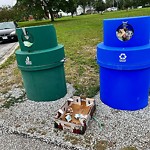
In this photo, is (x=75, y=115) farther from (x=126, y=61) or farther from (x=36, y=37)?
(x=36, y=37)

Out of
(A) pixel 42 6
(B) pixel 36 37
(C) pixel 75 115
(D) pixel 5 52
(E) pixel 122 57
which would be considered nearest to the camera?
(E) pixel 122 57

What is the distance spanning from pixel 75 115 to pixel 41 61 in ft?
3.17

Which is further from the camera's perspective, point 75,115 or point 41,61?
point 41,61

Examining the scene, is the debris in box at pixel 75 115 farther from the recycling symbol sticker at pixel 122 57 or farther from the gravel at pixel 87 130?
the recycling symbol sticker at pixel 122 57

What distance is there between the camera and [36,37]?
319cm

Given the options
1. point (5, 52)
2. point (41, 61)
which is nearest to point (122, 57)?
point (41, 61)

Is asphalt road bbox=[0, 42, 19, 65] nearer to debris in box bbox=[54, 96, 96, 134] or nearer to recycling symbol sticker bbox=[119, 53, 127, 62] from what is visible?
debris in box bbox=[54, 96, 96, 134]

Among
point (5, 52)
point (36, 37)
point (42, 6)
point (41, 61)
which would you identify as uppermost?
point (42, 6)

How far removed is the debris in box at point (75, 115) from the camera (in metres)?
2.76

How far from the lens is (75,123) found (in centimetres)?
283

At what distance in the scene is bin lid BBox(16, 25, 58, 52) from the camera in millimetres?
3176

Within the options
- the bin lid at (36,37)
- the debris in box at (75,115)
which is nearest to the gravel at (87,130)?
the debris in box at (75,115)

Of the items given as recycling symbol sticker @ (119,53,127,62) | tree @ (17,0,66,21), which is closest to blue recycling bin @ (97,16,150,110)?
recycling symbol sticker @ (119,53,127,62)

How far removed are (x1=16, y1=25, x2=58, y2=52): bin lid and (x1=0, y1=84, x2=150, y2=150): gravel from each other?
3.21 feet
